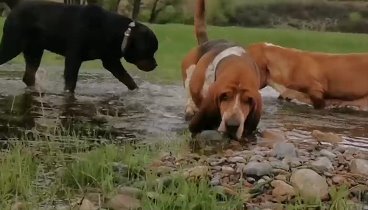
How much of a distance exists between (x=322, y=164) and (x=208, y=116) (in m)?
1.55

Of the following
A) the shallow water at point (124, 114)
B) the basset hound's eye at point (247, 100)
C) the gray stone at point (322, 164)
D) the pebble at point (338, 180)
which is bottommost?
the shallow water at point (124, 114)

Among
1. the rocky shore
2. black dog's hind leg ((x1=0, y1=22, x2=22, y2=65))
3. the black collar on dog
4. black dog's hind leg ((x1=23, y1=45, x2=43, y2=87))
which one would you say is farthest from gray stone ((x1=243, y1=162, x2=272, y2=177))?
black dog's hind leg ((x1=0, y1=22, x2=22, y2=65))

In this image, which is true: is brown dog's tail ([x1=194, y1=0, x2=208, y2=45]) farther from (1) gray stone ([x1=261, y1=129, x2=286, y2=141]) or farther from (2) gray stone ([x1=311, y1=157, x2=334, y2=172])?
(2) gray stone ([x1=311, y1=157, x2=334, y2=172])

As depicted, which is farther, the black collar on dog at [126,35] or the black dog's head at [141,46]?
the black dog's head at [141,46]

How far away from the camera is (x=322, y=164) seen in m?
4.88

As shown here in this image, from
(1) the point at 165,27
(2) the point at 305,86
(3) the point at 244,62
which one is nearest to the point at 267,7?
(1) the point at 165,27

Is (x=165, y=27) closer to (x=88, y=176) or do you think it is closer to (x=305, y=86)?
(x=305, y=86)

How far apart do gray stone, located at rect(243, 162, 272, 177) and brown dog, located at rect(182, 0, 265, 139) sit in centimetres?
130

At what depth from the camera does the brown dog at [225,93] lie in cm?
599

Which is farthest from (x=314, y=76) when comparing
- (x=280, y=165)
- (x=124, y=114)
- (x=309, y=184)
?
(x=309, y=184)

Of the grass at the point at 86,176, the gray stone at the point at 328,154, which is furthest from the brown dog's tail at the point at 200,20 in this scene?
the gray stone at the point at 328,154

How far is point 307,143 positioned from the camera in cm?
606

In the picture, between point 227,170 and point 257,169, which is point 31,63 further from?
point 257,169

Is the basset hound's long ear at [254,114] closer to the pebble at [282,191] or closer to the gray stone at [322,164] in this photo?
the gray stone at [322,164]
